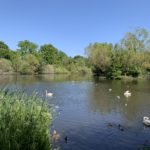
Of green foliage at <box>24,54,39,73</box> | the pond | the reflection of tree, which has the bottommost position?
the pond

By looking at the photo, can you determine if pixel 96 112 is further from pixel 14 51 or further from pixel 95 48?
pixel 14 51

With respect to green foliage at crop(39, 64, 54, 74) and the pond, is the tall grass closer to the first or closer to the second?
the pond

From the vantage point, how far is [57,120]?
14.0m

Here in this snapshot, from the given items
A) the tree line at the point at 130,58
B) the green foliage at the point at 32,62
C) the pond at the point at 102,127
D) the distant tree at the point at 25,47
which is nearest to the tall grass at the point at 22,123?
the pond at the point at 102,127

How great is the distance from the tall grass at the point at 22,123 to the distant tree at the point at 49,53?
88547 millimetres

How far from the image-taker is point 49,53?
98750 mm

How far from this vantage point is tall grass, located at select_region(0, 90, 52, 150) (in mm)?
7148

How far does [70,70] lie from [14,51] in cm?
1915

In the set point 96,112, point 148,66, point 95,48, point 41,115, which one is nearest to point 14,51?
point 95,48

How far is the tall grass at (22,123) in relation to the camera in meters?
7.15

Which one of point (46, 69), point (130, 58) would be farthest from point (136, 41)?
point (46, 69)

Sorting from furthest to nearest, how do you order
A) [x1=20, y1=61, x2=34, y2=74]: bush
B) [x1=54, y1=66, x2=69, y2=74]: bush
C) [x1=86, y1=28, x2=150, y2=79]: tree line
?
[x1=54, y1=66, x2=69, y2=74]: bush, [x1=20, y1=61, x2=34, y2=74]: bush, [x1=86, y1=28, x2=150, y2=79]: tree line

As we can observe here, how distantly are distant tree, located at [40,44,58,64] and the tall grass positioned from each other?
8855cm

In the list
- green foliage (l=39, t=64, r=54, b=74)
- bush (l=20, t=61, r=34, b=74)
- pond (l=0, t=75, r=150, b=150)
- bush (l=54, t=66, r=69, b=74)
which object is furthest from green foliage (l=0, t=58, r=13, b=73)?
pond (l=0, t=75, r=150, b=150)
